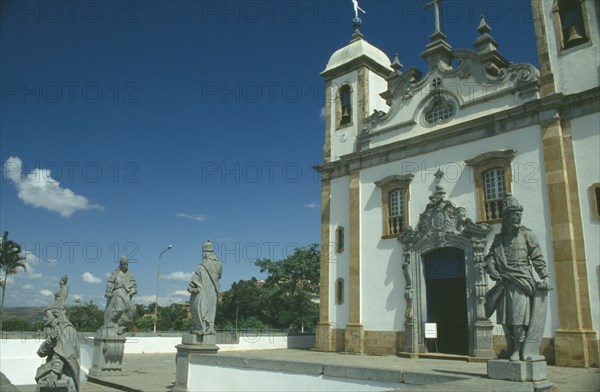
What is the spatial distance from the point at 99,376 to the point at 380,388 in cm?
735

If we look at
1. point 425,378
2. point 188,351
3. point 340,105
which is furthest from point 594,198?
point 188,351

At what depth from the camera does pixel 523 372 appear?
6430mm

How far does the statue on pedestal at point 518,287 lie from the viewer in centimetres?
672

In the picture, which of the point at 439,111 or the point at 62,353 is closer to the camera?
the point at 62,353

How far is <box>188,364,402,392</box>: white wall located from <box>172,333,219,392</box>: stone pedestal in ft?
0.46

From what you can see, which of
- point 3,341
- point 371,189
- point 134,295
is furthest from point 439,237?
point 3,341

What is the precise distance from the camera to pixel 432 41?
1959 centimetres

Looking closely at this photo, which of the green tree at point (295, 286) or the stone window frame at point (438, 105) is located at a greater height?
the stone window frame at point (438, 105)

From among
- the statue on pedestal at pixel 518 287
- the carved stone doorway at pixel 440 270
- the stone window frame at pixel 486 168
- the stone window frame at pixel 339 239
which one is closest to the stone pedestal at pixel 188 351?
the statue on pedestal at pixel 518 287

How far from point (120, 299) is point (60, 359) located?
18.2 ft

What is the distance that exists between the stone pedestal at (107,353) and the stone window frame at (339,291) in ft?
33.2

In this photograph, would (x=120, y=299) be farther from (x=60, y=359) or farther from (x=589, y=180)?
(x=589, y=180)

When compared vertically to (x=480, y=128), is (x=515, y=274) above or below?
below

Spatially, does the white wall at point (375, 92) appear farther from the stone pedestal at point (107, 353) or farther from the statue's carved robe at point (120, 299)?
the stone pedestal at point (107, 353)
